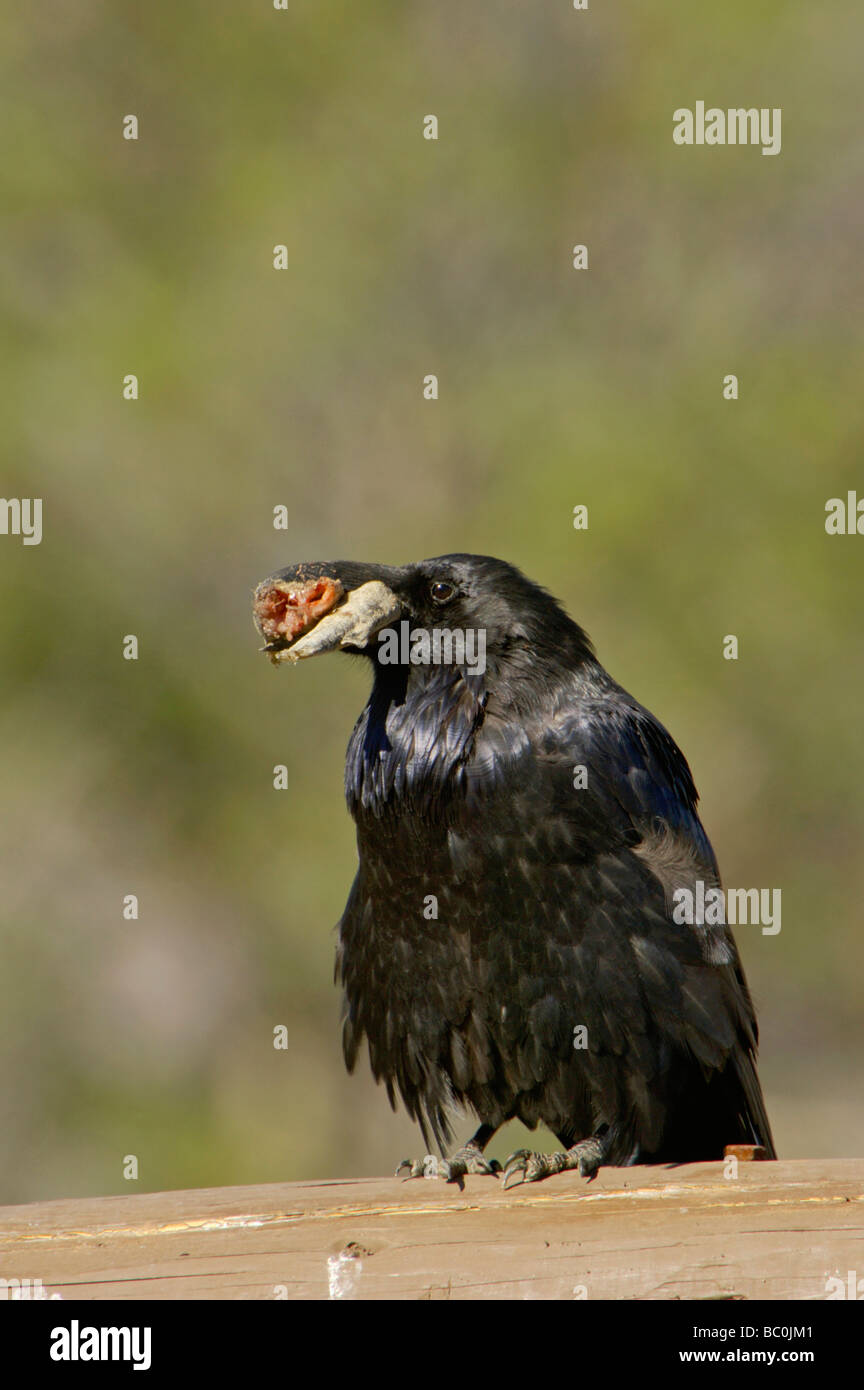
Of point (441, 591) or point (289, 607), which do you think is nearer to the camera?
point (289, 607)

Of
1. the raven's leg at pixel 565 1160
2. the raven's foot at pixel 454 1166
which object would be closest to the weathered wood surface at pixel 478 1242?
the raven's leg at pixel 565 1160

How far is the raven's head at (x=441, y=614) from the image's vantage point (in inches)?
186

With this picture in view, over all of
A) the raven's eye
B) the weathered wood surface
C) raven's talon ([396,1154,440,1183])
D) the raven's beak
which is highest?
the raven's eye

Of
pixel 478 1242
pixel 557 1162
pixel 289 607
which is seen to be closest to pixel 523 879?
pixel 557 1162

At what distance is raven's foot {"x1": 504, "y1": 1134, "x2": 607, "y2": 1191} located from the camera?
4.22 metres

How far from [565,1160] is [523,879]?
0.81 meters

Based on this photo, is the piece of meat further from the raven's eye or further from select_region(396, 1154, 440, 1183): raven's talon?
select_region(396, 1154, 440, 1183): raven's talon

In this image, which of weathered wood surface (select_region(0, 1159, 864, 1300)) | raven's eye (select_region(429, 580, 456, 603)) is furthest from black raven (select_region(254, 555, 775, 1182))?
weathered wood surface (select_region(0, 1159, 864, 1300))

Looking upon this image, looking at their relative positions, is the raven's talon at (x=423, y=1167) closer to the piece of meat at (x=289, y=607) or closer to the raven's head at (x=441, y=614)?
the raven's head at (x=441, y=614)

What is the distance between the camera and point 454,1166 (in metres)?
4.36

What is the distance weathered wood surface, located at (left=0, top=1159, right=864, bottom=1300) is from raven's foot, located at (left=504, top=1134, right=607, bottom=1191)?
42cm

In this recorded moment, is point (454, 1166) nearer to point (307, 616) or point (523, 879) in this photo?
point (523, 879)

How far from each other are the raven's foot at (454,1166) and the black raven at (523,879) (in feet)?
0.08

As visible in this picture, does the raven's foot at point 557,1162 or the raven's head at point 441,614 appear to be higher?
the raven's head at point 441,614
